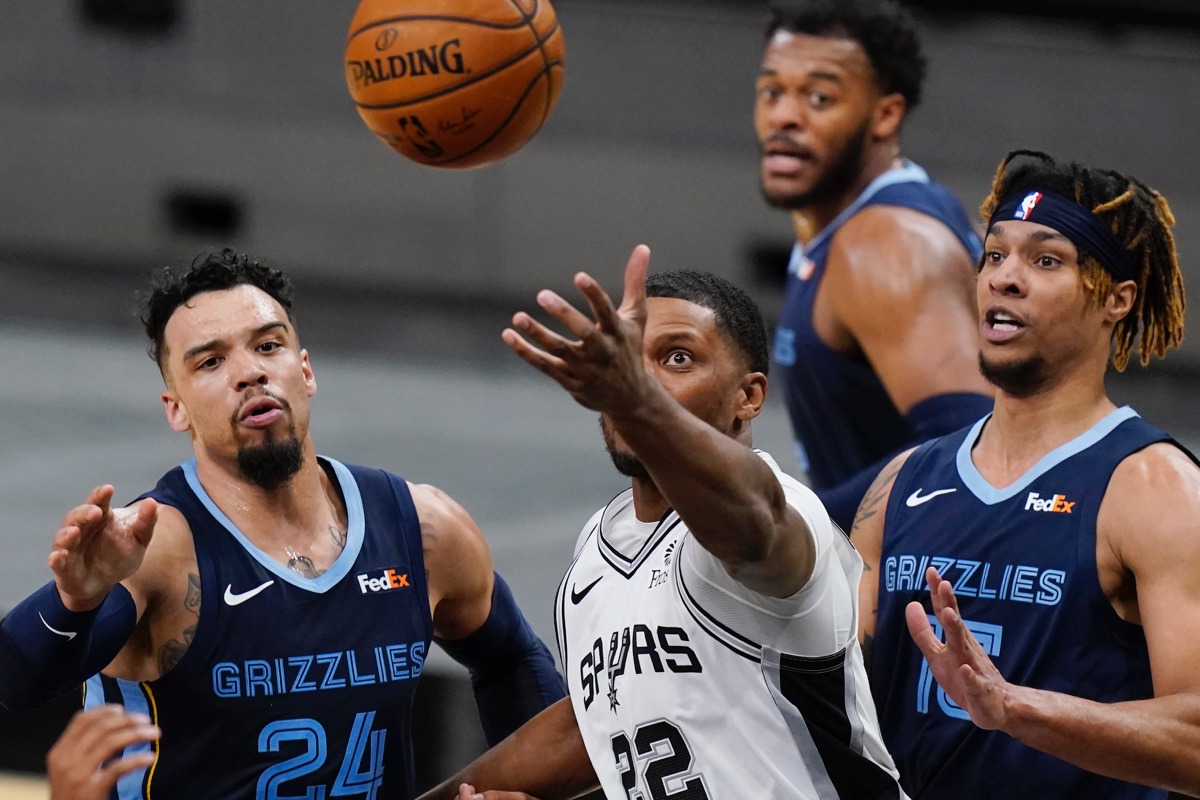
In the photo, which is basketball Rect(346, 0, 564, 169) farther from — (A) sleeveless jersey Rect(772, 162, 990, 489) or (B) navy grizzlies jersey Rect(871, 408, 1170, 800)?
(A) sleeveless jersey Rect(772, 162, 990, 489)

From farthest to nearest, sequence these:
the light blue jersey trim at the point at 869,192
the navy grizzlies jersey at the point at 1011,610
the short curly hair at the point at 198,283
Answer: the light blue jersey trim at the point at 869,192
the short curly hair at the point at 198,283
the navy grizzlies jersey at the point at 1011,610

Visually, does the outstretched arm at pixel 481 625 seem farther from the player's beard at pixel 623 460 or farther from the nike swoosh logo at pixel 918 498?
the nike swoosh logo at pixel 918 498

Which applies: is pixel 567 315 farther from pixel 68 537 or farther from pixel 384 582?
pixel 384 582

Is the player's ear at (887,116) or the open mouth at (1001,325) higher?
the player's ear at (887,116)

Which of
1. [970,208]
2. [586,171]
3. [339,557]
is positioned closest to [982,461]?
[339,557]

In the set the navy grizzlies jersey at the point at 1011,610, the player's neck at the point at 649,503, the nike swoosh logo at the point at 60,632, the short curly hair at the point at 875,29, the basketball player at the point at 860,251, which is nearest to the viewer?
the nike swoosh logo at the point at 60,632

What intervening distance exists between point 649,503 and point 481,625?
3.15 ft

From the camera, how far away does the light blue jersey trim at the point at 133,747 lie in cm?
393

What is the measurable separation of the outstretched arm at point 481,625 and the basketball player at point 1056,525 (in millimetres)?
886

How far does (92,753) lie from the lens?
3117 millimetres

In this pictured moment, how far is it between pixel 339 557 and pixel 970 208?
8.83 meters

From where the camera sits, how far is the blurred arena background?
41.7ft

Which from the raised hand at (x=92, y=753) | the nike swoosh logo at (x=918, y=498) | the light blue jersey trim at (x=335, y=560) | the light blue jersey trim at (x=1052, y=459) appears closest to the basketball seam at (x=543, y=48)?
the light blue jersey trim at (x=335, y=560)

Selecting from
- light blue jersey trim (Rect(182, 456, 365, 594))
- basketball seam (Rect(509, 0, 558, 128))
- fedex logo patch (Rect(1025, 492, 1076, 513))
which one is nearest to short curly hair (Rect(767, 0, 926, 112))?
basketball seam (Rect(509, 0, 558, 128))
